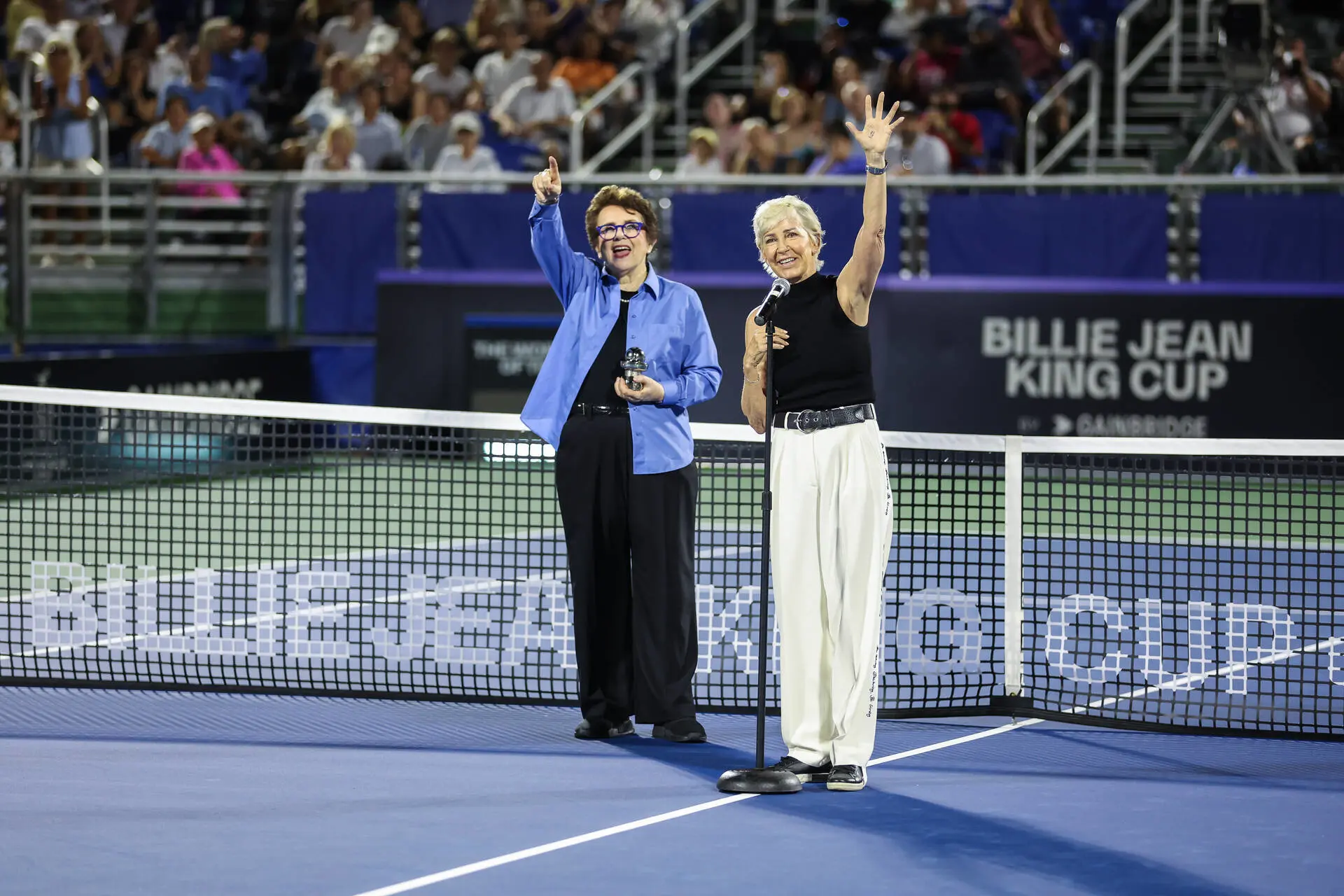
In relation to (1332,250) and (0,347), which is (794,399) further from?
(0,347)

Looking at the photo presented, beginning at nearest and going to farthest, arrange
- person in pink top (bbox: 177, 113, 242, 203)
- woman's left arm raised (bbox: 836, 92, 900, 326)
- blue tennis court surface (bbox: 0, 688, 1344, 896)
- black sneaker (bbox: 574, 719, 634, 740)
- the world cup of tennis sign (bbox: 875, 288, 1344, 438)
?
1. blue tennis court surface (bbox: 0, 688, 1344, 896)
2. woman's left arm raised (bbox: 836, 92, 900, 326)
3. black sneaker (bbox: 574, 719, 634, 740)
4. the world cup of tennis sign (bbox: 875, 288, 1344, 438)
5. person in pink top (bbox: 177, 113, 242, 203)

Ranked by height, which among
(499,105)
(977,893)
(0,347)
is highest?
(499,105)

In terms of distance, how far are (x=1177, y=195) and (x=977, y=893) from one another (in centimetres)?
1265

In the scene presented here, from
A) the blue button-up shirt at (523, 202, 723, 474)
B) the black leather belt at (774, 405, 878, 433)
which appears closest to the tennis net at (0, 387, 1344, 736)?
the blue button-up shirt at (523, 202, 723, 474)

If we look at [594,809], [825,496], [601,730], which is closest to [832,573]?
[825,496]

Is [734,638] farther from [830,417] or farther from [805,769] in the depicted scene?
[830,417]

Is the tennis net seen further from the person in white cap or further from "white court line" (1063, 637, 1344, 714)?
the person in white cap

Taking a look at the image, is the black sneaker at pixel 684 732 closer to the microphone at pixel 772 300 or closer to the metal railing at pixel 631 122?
the microphone at pixel 772 300

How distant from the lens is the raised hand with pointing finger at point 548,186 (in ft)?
26.3

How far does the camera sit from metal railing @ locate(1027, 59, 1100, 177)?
19828 mm

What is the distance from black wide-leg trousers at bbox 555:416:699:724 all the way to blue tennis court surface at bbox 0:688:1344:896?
0.22 m

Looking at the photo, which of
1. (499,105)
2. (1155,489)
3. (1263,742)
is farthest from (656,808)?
(499,105)

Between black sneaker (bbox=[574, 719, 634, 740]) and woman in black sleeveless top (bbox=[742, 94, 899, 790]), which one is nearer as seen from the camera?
woman in black sleeveless top (bbox=[742, 94, 899, 790])

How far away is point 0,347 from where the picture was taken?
19.2 m
